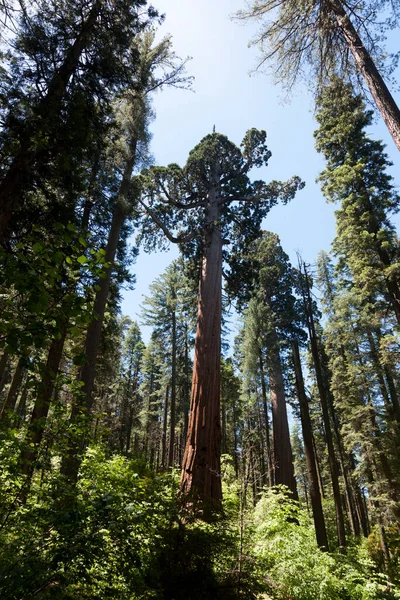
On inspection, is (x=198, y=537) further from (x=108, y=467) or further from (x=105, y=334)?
(x=105, y=334)

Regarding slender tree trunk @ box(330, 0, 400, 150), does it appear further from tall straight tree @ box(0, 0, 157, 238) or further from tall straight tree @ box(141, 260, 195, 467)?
tall straight tree @ box(141, 260, 195, 467)

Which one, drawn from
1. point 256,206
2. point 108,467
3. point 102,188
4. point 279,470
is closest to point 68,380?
point 108,467

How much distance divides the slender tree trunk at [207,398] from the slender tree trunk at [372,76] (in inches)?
220

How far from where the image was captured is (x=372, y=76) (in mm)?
6188

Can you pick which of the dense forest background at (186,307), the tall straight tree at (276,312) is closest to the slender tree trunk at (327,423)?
the dense forest background at (186,307)

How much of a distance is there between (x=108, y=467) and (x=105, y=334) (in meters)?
6.12

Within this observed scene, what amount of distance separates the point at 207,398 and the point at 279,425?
9797 millimetres

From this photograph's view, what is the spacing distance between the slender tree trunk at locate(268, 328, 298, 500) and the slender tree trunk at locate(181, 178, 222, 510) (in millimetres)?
8253

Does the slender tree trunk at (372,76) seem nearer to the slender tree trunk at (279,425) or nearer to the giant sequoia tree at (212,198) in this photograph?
the giant sequoia tree at (212,198)

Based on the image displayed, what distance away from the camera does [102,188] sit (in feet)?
34.9

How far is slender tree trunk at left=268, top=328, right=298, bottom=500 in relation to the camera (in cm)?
1438

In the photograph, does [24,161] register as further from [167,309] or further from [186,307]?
[167,309]

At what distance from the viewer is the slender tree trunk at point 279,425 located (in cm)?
1438

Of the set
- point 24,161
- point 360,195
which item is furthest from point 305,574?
point 360,195
